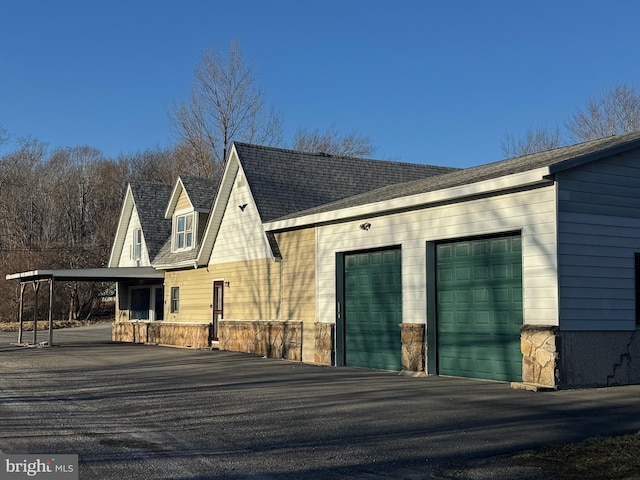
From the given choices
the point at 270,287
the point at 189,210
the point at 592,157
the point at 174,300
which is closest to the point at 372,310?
the point at 270,287

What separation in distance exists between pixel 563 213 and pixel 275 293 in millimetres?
10261

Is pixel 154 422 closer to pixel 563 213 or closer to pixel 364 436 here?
pixel 364 436

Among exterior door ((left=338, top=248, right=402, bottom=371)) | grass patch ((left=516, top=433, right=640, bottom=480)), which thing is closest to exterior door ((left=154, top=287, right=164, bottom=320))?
exterior door ((left=338, top=248, right=402, bottom=371))

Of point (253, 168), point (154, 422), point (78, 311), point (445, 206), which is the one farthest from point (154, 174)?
point (154, 422)

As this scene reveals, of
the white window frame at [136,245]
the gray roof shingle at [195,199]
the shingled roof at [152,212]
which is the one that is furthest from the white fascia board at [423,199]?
the white window frame at [136,245]

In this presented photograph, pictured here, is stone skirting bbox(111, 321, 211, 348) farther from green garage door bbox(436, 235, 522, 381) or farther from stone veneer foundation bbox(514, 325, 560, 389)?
stone veneer foundation bbox(514, 325, 560, 389)

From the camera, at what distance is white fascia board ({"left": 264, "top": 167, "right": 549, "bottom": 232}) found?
1315 centimetres

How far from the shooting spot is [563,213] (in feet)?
42.4

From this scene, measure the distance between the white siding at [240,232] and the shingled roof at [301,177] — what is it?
0.49 meters

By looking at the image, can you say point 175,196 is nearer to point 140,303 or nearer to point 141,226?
point 141,226

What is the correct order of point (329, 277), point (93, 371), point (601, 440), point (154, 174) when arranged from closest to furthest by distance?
point (601, 440)
point (93, 371)
point (329, 277)
point (154, 174)

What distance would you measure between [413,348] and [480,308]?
6.41 ft

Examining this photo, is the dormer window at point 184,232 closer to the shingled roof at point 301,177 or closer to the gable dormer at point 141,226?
the gable dormer at point 141,226

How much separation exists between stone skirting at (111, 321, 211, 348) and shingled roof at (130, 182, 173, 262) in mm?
3143
